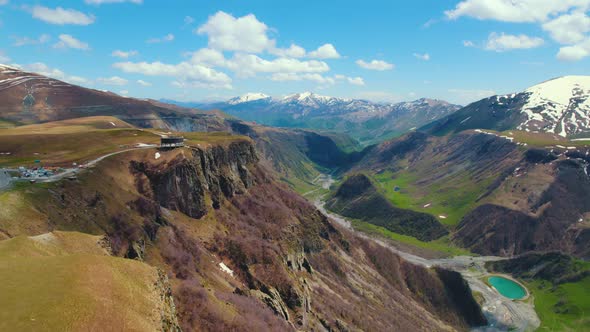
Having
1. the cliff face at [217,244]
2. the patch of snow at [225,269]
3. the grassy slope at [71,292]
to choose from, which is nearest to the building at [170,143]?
the cliff face at [217,244]

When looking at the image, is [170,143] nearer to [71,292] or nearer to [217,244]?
[217,244]

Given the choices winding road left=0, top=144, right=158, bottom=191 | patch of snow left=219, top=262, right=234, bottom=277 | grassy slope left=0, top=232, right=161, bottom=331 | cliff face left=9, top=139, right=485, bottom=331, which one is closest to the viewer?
grassy slope left=0, top=232, right=161, bottom=331

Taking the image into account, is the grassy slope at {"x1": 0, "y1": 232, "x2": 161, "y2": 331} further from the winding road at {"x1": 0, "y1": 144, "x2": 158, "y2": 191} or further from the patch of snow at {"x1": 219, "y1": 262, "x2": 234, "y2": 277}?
the patch of snow at {"x1": 219, "y1": 262, "x2": 234, "y2": 277}

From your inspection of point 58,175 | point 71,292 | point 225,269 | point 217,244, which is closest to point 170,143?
point 217,244

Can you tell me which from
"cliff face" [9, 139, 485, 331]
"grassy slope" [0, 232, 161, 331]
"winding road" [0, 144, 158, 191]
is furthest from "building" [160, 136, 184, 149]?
"grassy slope" [0, 232, 161, 331]

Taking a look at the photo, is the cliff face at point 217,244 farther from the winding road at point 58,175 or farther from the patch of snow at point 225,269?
the winding road at point 58,175

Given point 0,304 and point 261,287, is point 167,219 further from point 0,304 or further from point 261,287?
point 0,304
